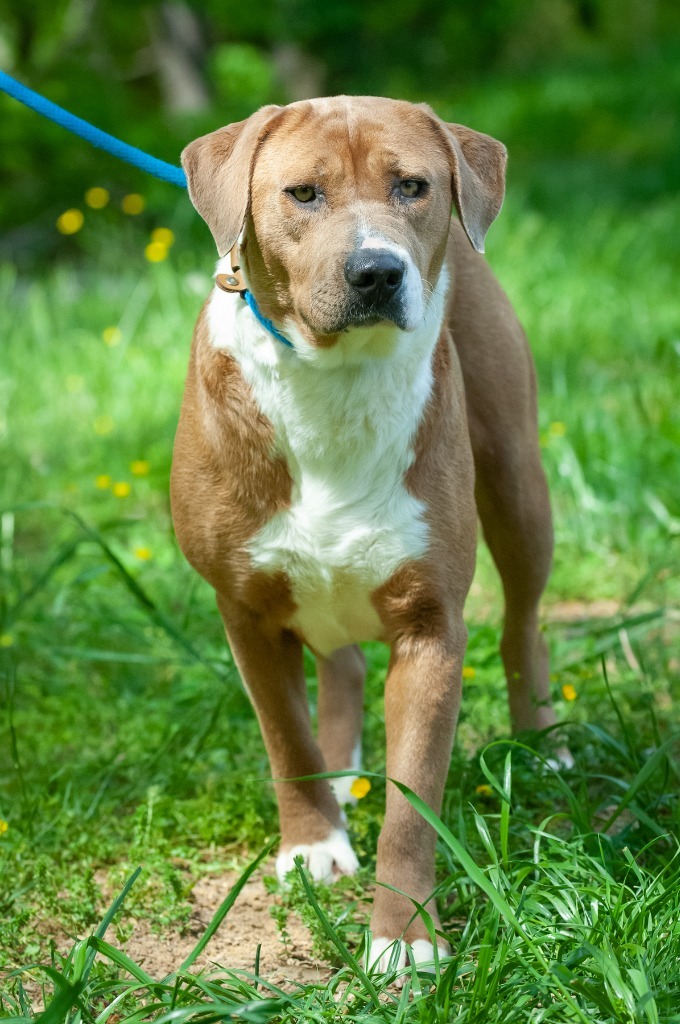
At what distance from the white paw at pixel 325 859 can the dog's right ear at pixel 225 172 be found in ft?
4.46

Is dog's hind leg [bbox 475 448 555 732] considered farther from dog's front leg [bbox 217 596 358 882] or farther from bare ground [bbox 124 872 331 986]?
bare ground [bbox 124 872 331 986]

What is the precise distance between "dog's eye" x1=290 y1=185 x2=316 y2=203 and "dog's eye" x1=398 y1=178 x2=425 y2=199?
177 millimetres

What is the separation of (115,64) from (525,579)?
11.8m

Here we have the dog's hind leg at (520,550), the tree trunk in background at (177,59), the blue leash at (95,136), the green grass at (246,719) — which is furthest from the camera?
the tree trunk in background at (177,59)

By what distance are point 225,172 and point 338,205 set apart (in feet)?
0.91

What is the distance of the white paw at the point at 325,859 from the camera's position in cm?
283

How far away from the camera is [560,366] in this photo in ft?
18.4

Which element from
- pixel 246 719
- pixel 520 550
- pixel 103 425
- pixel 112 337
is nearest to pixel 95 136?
pixel 520 550

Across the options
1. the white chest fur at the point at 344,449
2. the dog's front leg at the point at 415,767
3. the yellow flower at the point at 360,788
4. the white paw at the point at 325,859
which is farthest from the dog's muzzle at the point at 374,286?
the white paw at the point at 325,859

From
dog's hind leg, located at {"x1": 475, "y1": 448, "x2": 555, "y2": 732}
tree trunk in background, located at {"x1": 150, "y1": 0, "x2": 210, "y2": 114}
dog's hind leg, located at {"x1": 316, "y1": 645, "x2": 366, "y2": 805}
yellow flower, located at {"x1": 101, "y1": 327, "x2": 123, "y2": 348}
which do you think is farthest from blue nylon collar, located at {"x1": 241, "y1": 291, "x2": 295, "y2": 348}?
tree trunk in background, located at {"x1": 150, "y1": 0, "x2": 210, "y2": 114}

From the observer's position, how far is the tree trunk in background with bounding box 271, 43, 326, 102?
16344 mm

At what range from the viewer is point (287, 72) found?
651 inches

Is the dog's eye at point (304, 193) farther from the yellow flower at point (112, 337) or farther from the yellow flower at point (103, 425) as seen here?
the yellow flower at point (112, 337)

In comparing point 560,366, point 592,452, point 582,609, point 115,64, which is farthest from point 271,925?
point 115,64
